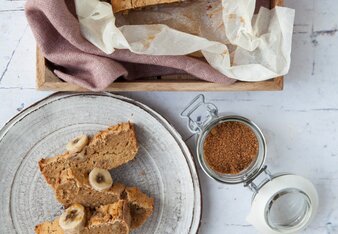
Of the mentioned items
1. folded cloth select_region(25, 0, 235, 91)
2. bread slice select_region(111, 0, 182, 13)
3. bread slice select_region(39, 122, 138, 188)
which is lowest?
bread slice select_region(39, 122, 138, 188)

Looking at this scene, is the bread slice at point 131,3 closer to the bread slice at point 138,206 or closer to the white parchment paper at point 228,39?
the white parchment paper at point 228,39

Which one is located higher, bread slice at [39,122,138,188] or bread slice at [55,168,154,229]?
bread slice at [39,122,138,188]

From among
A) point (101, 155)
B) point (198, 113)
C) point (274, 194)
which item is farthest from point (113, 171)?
point (274, 194)

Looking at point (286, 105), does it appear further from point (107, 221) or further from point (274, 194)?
point (107, 221)

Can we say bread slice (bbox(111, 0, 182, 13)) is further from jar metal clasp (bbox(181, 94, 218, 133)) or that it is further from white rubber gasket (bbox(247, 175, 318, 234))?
white rubber gasket (bbox(247, 175, 318, 234))

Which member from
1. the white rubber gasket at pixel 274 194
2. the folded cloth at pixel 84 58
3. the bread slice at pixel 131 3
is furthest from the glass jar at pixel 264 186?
the bread slice at pixel 131 3

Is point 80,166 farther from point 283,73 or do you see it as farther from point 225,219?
point 283,73

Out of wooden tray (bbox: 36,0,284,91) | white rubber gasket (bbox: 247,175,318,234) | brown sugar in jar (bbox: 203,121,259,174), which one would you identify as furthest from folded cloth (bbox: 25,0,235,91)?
white rubber gasket (bbox: 247,175,318,234)
